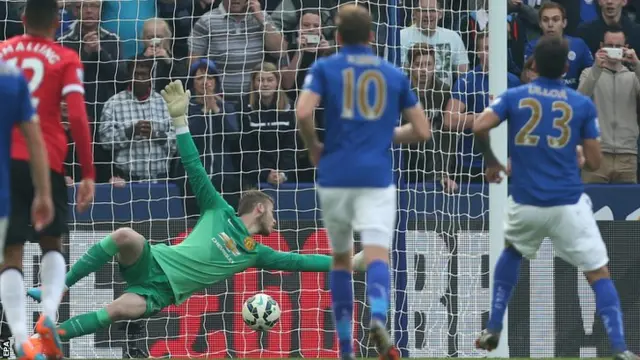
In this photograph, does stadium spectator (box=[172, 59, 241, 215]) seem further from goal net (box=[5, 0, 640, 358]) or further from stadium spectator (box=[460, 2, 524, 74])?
stadium spectator (box=[460, 2, 524, 74])

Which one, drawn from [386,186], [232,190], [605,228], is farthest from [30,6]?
[605,228]

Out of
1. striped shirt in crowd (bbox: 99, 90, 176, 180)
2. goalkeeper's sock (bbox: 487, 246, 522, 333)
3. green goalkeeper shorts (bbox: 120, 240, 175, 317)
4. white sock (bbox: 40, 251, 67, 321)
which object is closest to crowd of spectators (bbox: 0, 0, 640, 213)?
striped shirt in crowd (bbox: 99, 90, 176, 180)

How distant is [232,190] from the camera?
44.0ft

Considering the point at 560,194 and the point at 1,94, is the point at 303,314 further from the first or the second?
the point at 1,94

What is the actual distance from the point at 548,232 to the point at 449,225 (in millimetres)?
3171

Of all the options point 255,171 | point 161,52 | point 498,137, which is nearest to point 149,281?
point 255,171

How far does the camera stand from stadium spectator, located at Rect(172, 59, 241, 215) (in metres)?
13.4

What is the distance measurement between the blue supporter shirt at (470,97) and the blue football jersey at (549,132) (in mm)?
3452

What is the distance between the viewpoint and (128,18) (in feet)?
46.5

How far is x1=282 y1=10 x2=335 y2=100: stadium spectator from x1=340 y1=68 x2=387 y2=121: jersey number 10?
187 inches

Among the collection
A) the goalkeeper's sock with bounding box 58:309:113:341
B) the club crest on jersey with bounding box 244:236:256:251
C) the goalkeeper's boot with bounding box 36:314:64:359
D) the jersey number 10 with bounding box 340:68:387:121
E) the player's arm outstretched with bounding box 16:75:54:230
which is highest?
the jersey number 10 with bounding box 340:68:387:121

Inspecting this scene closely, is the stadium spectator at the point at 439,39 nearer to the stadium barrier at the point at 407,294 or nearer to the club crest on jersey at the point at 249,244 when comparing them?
the stadium barrier at the point at 407,294

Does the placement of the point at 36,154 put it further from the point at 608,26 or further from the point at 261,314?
the point at 608,26

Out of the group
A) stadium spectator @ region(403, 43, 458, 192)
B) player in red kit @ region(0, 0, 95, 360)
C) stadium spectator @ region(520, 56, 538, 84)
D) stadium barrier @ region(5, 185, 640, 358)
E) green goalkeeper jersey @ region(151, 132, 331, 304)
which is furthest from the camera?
stadium spectator @ region(520, 56, 538, 84)
